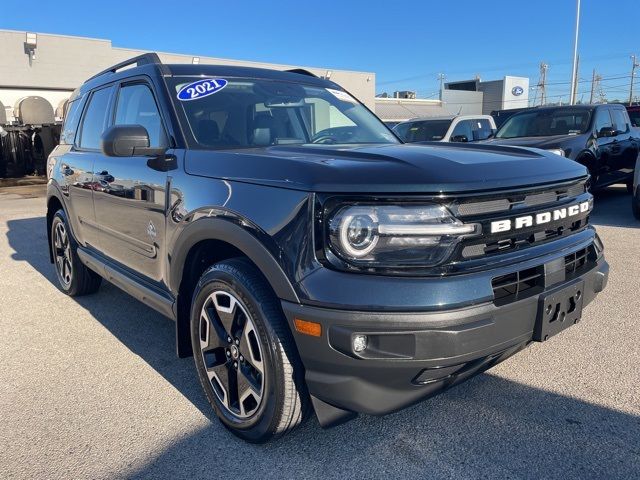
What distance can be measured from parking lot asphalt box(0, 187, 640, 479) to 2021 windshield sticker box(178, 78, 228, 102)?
1.72 metres

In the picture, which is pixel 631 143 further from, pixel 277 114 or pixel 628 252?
pixel 277 114

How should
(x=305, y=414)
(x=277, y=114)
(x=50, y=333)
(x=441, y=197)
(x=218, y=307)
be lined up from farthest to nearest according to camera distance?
1. (x=50, y=333)
2. (x=277, y=114)
3. (x=218, y=307)
4. (x=305, y=414)
5. (x=441, y=197)

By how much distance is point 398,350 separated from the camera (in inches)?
79.8

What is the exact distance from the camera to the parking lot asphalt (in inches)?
94.2

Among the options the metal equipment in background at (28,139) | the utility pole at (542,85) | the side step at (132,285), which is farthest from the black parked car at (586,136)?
the utility pole at (542,85)

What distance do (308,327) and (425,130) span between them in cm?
899

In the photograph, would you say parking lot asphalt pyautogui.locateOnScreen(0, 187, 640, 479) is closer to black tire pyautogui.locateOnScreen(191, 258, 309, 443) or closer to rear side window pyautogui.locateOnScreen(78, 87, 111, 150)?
black tire pyautogui.locateOnScreen(191, 258, 309, 443)

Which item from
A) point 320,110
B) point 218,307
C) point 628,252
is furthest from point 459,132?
point 218,307

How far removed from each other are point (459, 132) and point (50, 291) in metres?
7.87

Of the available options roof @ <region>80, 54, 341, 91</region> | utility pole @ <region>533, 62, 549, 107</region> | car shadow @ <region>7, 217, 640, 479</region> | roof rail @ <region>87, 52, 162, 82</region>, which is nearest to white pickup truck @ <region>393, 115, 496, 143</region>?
roof @ <region>80, 54, 341, 91</region>

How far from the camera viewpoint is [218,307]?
8.67ft

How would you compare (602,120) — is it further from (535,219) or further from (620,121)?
(535,219)

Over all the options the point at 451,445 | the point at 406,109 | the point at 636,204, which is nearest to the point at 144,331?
the point at 451,445

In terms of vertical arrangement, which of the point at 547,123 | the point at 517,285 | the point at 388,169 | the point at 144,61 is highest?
the point at 144,61
